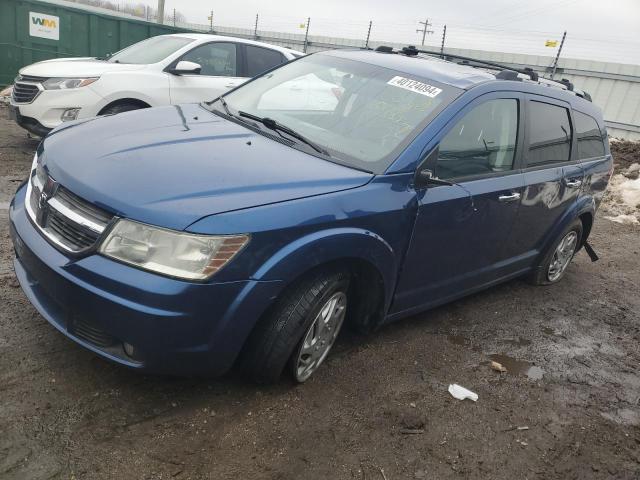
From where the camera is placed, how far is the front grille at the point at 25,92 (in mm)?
6617

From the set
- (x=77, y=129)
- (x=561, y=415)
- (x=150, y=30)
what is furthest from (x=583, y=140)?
(x=150, y=30)

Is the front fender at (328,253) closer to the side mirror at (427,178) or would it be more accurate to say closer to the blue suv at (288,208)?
the blue suv at (288,208)

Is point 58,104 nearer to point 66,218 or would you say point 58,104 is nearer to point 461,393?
point 66,218

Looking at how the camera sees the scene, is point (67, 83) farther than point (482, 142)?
Yes

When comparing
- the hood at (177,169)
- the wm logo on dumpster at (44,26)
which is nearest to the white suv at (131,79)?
the hood at (177,169)

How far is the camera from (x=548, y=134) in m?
4.18

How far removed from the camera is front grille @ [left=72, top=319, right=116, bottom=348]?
2.43 meters

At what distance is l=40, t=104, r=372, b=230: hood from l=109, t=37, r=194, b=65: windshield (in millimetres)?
4335

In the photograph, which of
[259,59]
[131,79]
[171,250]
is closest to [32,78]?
[131,79]

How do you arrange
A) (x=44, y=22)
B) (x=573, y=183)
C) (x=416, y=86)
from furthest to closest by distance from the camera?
(x=44, y=22)
(x=573, y=183)
(x=416, y=86)

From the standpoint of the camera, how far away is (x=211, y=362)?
2475 mm

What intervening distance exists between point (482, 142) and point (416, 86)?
1.90ft

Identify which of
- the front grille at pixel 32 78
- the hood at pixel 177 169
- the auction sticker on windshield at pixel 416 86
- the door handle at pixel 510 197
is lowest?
the front grille at pixel 32 78

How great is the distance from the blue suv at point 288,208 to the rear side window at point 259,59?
399 centimetres
